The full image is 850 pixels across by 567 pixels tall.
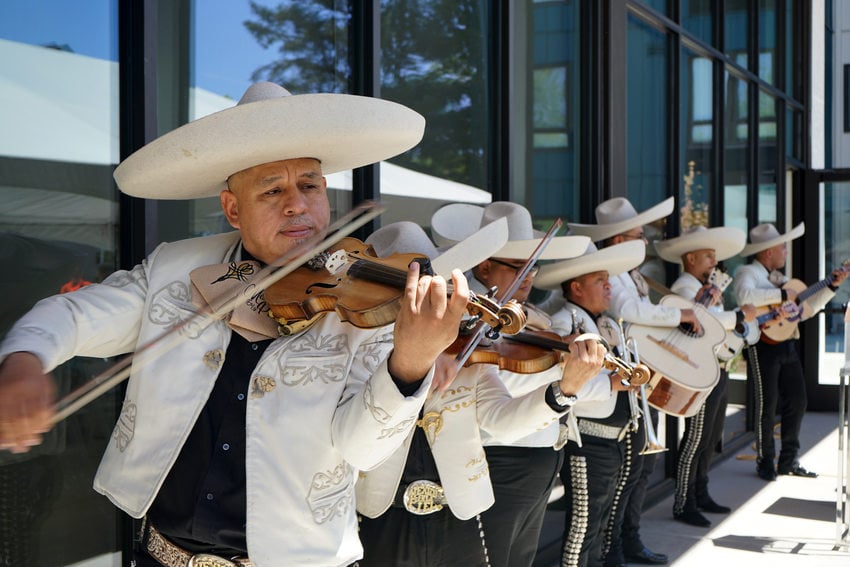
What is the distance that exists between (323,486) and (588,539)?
8.18 feet

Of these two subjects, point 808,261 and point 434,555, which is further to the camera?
point 808,261

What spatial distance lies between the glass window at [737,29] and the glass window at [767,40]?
50 cm

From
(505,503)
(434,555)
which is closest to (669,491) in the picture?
(505,503)

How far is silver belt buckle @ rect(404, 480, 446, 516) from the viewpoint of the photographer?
8.80 feet

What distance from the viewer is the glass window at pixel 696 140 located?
7281 mm

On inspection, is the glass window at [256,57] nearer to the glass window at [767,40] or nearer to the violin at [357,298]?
the violin at [357,298]

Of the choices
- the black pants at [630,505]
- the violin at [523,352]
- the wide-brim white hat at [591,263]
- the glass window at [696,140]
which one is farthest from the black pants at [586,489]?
the glass window at [696,140]

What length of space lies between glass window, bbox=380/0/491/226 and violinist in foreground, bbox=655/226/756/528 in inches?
76.0

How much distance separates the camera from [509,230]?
11.4 feet

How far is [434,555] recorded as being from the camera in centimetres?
270

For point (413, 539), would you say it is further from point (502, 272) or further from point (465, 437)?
point (502, 272)

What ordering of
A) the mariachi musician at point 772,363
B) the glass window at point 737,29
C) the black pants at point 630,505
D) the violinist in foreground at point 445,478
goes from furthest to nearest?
1. the glass window at point 737,29
2. the mariachi musician at point 772,363
3. the black pants at point 630,505
4. the violinist in foreground at point 445,478

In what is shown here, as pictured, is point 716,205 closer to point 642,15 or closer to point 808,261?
point 642,15

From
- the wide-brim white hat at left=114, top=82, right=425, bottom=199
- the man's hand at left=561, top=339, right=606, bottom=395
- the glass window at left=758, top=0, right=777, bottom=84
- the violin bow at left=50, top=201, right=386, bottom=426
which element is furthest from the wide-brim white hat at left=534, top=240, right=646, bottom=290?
the glass window at left=758, top=0, right=777, bottom=84
